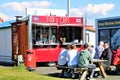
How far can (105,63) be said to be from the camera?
1820 cm

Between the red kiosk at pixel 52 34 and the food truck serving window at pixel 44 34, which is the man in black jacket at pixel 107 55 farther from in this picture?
the food truck serving window at pixel 44 34

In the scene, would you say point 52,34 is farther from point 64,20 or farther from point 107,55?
point 107,55

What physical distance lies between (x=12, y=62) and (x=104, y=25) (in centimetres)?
663

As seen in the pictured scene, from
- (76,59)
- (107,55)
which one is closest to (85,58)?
(76,59)

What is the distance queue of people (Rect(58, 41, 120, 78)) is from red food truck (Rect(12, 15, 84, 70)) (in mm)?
6744

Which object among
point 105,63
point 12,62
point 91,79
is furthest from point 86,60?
point 12,62

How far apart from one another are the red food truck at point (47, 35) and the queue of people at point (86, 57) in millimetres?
6744

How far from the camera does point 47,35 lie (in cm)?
2595

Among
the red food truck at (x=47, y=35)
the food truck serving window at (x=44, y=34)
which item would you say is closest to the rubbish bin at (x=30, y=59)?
the red food truck at (x=47, y=35)

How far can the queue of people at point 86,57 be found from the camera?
53.3 ft

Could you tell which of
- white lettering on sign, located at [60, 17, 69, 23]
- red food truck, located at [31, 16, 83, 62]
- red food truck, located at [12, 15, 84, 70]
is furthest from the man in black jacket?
white lettering on sign, located at [60, 17, 69, 23]

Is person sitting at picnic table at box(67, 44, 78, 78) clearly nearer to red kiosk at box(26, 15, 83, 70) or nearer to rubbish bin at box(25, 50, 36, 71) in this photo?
rubbish bin at box(25, 50, 36, 71)

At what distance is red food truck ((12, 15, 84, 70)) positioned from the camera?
25.2 meters

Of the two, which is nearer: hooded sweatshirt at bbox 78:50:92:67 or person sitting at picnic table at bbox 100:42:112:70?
hooded sweatshirt at bbox 78:50:92:67
